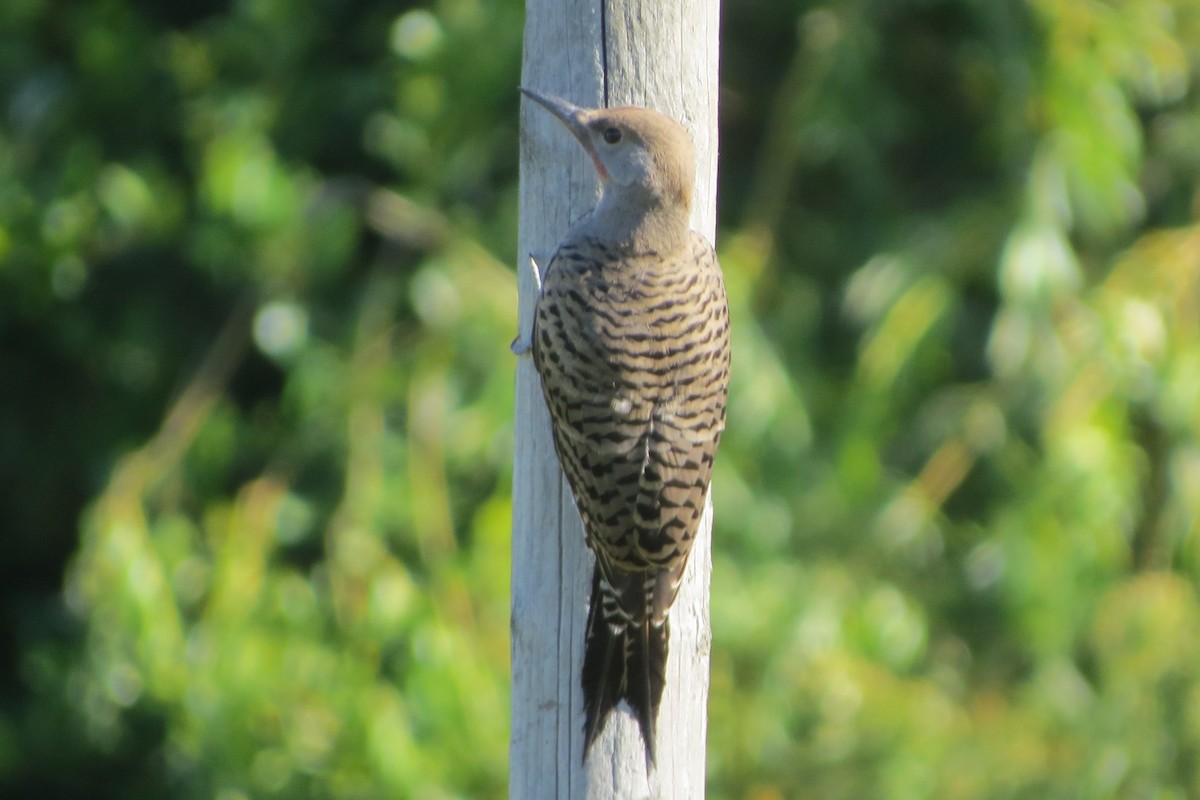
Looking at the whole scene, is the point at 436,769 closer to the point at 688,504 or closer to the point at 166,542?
the point at 166,542

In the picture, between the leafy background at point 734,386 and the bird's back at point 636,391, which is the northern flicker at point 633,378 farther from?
the leafy background at point 734,386

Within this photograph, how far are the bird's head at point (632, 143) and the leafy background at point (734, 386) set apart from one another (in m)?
1.84

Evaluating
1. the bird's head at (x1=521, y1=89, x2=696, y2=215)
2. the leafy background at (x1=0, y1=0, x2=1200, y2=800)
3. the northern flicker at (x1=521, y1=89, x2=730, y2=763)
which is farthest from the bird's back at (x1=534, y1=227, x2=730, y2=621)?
the leafy background at (x1=0, y1=0, x2=1200, y2=800)

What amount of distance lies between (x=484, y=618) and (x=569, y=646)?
1911mm

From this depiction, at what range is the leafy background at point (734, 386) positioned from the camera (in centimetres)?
462

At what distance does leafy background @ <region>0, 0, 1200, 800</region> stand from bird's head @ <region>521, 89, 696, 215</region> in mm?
1842

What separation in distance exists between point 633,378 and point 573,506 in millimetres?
249

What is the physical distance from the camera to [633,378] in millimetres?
2668

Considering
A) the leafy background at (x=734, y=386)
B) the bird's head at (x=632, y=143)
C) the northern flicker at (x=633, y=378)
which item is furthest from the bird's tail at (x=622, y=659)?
the leafy background at (x=734, y=386)

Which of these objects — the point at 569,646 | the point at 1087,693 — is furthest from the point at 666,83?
the point at 1087,693

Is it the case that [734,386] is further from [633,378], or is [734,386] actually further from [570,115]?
[570,115]

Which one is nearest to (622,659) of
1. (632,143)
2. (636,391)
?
(636,391)

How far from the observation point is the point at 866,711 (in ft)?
15.1

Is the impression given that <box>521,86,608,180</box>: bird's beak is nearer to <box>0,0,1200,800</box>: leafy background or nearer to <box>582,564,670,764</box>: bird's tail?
<box>582,564,670,764</box>: bird's tail
